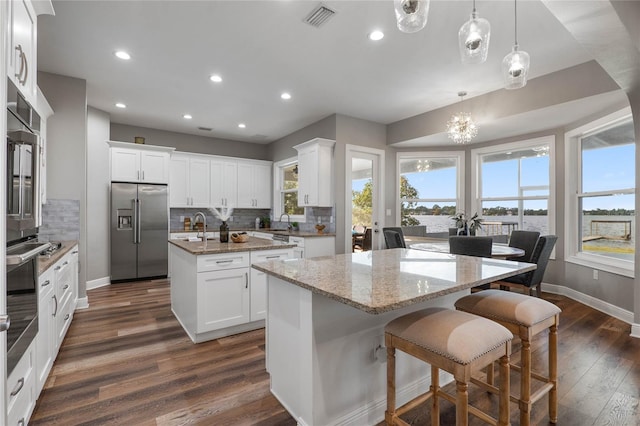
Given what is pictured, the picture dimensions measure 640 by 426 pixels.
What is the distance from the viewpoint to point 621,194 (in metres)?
3.64

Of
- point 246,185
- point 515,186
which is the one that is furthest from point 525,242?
point 246,185

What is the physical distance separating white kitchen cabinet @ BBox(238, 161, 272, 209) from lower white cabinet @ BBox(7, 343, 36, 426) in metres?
5.08

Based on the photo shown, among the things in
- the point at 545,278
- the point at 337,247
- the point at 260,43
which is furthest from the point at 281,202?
the point at 545,278

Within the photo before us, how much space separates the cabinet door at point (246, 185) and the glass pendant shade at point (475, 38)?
5.50 metres

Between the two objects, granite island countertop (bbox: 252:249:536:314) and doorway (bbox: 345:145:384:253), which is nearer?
granite island countertop (bbox: 252:249:536:314)

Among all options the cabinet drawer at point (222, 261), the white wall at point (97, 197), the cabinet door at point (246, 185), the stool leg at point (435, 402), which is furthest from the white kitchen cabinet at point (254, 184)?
the stool leg at point (435, 402)

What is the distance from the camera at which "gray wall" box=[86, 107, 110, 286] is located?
4766 mm

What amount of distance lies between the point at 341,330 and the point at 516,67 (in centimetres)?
202

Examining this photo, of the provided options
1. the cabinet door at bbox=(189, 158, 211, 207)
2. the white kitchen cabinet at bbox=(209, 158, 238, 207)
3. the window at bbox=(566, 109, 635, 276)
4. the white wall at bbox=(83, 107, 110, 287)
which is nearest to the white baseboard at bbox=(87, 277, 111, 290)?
the white wall at bbox=(83, 107, 110, 287)

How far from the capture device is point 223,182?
21.1 ft

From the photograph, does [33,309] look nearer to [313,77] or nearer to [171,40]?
[171,40]

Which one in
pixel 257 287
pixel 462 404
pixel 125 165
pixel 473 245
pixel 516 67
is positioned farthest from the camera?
pixel 125 165

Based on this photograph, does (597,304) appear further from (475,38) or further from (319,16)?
(319,16)

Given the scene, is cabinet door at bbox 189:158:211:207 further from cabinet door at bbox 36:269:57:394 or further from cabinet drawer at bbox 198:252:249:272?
cabinet door at bbox 36:269:57:394
